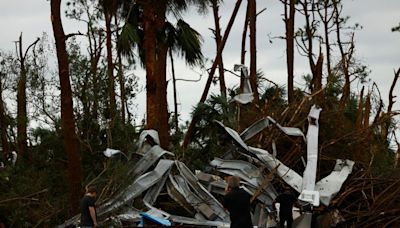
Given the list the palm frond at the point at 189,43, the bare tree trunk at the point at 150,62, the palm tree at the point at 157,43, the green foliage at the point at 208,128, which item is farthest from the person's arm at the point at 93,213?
the palm frond at the point at 189,43

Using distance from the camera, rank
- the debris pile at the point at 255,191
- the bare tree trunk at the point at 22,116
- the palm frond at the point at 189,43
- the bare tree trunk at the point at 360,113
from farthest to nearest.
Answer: the palm frond at the point at 189,43
the bare tree trunk at the point at 22,116
the bare tree trunk at the point at 360,113
the debris pile at the point at 255,191

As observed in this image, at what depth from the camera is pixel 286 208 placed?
477 inches

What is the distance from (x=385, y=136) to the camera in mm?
14641

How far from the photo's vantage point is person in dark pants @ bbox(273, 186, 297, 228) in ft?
39.5

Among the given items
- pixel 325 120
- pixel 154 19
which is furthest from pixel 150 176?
pixel 154 19

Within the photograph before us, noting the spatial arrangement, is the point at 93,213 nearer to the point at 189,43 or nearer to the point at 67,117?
the point at 67,117

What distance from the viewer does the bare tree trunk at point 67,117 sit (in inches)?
554

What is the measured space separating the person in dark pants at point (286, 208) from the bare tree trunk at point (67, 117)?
404 cm

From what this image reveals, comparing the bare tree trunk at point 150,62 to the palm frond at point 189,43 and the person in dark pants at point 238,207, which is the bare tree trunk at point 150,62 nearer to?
the palm frond at point 189,43

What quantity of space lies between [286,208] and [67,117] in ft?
16.8

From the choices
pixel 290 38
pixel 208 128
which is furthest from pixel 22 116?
pixel 290 38

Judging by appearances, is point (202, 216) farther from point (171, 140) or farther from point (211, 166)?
point (171, 140)

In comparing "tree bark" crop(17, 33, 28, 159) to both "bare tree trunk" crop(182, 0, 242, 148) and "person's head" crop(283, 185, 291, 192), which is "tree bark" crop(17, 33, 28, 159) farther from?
"person's head" crop(283, 185, 291, 192)

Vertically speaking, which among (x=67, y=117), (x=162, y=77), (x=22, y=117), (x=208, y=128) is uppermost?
(x=162, y=77)
